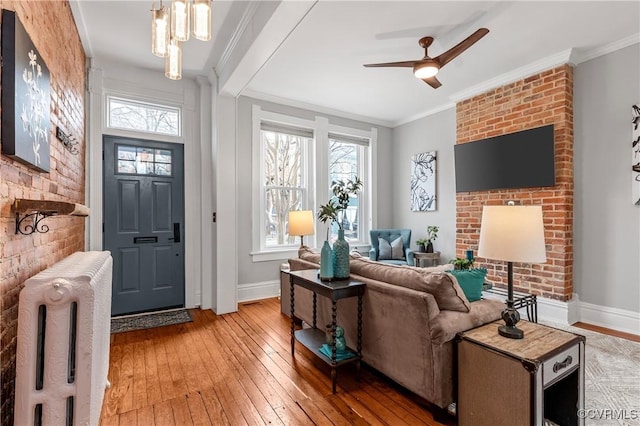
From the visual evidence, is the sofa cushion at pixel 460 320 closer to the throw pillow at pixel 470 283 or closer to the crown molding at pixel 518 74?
the throw pillow at pixel 470 283

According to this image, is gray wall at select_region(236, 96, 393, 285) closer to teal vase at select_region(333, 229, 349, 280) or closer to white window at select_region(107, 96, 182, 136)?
white window at select_region(107, 96, 182, 136)

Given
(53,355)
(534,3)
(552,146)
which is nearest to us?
(53,355)

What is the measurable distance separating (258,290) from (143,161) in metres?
2.26

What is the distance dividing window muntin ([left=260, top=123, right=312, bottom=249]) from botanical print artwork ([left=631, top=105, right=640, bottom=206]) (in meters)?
3.89

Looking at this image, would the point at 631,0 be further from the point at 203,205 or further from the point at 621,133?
the point at 203,205

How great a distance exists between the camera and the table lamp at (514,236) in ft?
5.45

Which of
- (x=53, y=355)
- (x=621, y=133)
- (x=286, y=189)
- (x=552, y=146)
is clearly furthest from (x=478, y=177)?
(x=53, y=355)

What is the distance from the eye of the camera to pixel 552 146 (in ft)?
11.7

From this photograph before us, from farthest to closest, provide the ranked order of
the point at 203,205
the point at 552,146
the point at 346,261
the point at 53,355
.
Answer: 1. the point at 203,205
2. the point at 552,146
3. the point at 346,261
4. the point at 53,355

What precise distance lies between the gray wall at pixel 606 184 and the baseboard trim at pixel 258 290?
3.76 meters

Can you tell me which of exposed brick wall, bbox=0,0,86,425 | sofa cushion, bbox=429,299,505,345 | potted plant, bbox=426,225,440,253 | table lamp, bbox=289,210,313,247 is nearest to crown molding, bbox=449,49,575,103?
potted plant, bbox=426,225,440,253

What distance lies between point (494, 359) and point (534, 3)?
9.38 feet

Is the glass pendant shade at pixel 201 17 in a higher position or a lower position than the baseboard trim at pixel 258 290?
higher

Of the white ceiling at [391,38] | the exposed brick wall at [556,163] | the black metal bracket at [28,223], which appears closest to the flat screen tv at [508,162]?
the exposed brick wall at [556,163]
